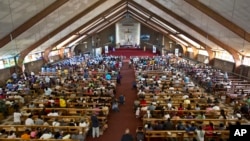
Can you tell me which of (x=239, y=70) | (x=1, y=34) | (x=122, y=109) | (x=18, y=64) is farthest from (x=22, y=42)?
(x=239, y=70)

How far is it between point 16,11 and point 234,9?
41.1ft

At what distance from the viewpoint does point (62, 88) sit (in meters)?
17.5

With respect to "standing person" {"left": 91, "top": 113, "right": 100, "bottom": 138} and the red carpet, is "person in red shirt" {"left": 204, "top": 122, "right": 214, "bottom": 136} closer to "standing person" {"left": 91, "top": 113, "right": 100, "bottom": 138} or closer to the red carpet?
"standing person" {"left": 91, "top": 113, "right": 100, "bottom": 138}

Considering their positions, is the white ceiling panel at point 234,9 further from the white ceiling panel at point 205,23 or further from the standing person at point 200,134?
the standing person at point 200,134

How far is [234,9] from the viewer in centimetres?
1352

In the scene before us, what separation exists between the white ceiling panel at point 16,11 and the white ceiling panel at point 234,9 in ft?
35.3

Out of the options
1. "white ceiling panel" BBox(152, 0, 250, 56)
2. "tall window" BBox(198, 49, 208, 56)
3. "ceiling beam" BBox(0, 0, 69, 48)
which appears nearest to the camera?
"ceiling beam" BBox(0, 0, 69, 48)

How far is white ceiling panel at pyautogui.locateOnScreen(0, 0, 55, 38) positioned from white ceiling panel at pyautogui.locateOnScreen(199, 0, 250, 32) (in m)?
10.8

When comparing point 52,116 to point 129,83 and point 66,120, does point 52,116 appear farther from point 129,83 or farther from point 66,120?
point 129,83

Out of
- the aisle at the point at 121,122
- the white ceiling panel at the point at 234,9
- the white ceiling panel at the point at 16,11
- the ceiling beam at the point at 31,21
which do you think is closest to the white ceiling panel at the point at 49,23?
the ceiling beam at the point at 31,21

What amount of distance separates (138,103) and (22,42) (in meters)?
13.3

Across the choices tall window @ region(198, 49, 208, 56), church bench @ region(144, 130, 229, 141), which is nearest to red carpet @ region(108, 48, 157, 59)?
tall window @ region(198, 49, 208, 56)

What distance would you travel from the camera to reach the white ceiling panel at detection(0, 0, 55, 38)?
12.5 m

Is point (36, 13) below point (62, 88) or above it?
above
